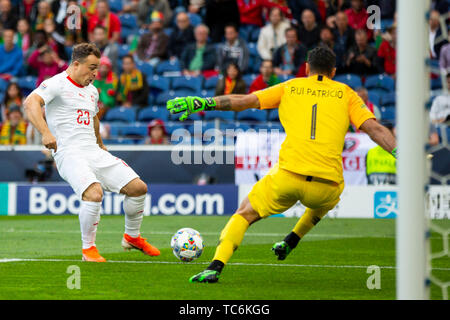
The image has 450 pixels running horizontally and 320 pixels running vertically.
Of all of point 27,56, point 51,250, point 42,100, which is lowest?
point 51,250

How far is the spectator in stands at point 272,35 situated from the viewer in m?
17.9

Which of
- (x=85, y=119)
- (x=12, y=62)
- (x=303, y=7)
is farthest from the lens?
(x=12, y=62)

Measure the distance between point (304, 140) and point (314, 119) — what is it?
0.19 meters

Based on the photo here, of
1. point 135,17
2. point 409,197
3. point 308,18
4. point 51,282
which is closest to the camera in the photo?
point 409,197

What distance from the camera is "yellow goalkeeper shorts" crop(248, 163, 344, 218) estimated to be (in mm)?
6699

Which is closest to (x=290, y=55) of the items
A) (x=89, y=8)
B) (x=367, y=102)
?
(x=367, y=102)

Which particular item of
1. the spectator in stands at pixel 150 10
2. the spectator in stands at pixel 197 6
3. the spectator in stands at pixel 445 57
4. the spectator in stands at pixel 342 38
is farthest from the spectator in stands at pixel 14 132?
the spectator in stands at pixel 445 57

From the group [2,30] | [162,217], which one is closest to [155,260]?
[162,217]

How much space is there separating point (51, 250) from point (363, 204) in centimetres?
719

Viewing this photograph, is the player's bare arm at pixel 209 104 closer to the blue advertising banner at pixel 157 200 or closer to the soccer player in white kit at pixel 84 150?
the soccer player in white kit at pixel 84 150

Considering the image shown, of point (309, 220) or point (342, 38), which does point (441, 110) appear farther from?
point (309, 220)

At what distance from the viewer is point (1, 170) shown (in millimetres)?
16469

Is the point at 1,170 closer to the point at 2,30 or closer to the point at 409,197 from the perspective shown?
the point at 2,30

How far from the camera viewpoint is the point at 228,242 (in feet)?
21.6
